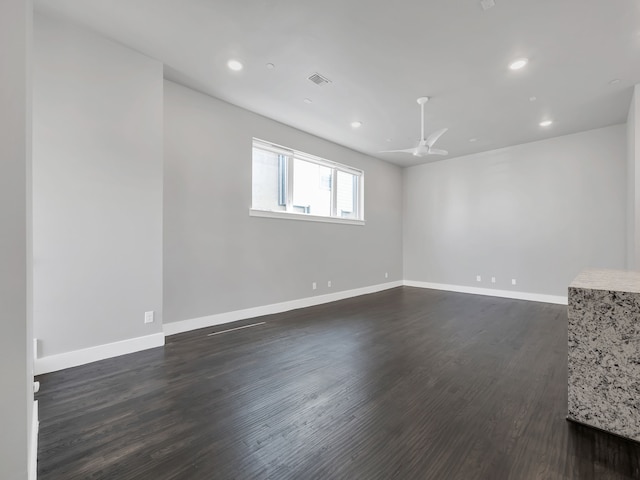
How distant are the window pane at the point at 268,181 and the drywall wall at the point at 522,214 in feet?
14.0

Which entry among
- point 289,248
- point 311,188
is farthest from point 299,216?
point 311,188

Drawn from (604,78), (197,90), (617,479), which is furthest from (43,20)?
(604,78)

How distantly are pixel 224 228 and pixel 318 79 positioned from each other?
241 cm

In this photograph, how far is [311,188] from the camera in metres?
5.66

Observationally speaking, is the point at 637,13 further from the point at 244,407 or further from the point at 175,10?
the point at 244,407

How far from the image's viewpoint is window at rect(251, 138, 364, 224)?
480 centimetres

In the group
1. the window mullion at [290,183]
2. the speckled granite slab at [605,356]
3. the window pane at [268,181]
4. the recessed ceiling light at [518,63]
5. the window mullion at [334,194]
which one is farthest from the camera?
the window mullion at [334,194]

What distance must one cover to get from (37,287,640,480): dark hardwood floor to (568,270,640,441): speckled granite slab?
13cm

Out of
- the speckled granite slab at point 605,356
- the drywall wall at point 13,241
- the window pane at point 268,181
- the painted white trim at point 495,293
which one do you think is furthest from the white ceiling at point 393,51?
the painted white trim at point 495,293

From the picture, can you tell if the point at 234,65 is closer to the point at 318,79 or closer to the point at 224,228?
the point at 318,79

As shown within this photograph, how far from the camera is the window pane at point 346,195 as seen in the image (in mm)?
6320

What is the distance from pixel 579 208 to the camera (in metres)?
5.41

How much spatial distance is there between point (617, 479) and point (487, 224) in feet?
19.2

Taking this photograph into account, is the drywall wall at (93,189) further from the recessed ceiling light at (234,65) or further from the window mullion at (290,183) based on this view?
the window mullion at (290,183)
